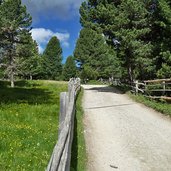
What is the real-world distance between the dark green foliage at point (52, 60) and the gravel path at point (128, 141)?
245 feet

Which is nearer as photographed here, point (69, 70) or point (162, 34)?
point (162, 34)

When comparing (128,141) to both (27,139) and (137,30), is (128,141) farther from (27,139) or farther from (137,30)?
(137,30)

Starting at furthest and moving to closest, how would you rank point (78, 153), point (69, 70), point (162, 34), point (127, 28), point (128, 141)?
point (69, 70)
point (127, 28)
point (162, 34)
point (128, 141)
point (78, 153)

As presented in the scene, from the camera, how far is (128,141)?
34.7 ft

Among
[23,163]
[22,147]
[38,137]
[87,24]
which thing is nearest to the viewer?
[23,163]

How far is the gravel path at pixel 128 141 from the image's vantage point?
833cm

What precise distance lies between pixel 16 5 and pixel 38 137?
40540mm

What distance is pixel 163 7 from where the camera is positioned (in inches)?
891

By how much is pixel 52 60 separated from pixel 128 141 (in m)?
81.6

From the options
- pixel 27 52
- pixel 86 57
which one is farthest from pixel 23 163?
pixel 86 57

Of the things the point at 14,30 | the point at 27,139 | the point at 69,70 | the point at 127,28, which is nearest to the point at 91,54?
the point at 69,70

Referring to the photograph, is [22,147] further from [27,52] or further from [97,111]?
[27,52]

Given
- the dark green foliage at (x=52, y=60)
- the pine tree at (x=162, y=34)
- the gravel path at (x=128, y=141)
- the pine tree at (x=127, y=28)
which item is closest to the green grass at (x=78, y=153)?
the gravel path at (x=128, y=141)

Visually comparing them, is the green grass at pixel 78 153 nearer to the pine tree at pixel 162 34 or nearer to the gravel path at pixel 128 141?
the gravel path at pixel 128 141
